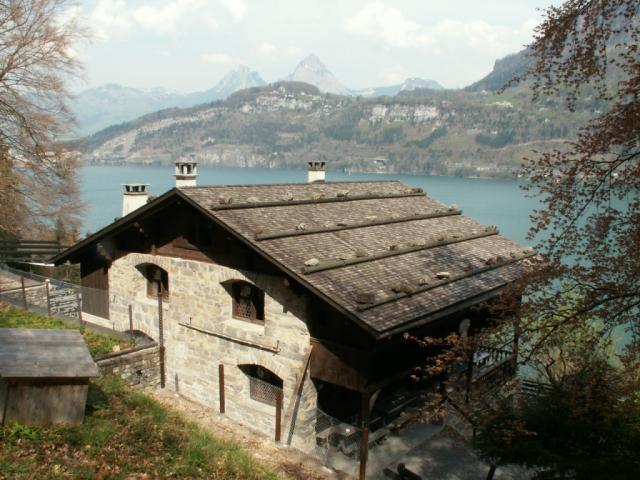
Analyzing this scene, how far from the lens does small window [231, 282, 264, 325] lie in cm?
1496

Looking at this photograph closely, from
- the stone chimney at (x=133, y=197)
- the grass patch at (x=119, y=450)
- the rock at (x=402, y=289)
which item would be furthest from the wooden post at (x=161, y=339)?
the rock at (x=402, y=289)

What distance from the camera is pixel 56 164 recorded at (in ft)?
91.7

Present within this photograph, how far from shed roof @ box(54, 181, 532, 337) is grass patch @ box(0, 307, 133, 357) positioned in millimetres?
2089

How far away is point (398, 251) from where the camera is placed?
15.1 m

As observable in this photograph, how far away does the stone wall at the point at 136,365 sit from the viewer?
1518 cm

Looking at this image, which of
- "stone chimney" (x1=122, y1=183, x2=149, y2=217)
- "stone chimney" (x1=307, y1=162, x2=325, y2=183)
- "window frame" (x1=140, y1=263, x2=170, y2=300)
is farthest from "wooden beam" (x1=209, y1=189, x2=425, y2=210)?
"stone chimney" (x1=122, y1=183, x2=149, y2=217)

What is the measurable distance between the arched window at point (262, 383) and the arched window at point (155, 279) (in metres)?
3.76

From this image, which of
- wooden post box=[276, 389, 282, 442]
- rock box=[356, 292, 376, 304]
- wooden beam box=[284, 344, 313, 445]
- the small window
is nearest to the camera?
rock box=[356, 292, 376, 304]

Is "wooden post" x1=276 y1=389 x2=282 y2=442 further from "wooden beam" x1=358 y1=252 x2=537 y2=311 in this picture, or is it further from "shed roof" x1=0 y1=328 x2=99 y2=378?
"shed roof" x1=0 y1=328 x2=99 y2=378

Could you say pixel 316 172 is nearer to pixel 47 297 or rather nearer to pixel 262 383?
pixel 262 383

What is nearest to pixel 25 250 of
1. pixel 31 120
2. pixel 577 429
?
pixel 31 120

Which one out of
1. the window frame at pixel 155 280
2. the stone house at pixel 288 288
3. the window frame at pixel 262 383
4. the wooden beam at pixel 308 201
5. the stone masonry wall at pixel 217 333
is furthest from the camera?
the window frame at pixel 155 280

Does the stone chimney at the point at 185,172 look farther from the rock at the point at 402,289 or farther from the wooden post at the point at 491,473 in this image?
the wooden post at the point at 491,473

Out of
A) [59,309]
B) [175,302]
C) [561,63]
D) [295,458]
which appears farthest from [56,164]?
[561,63]
